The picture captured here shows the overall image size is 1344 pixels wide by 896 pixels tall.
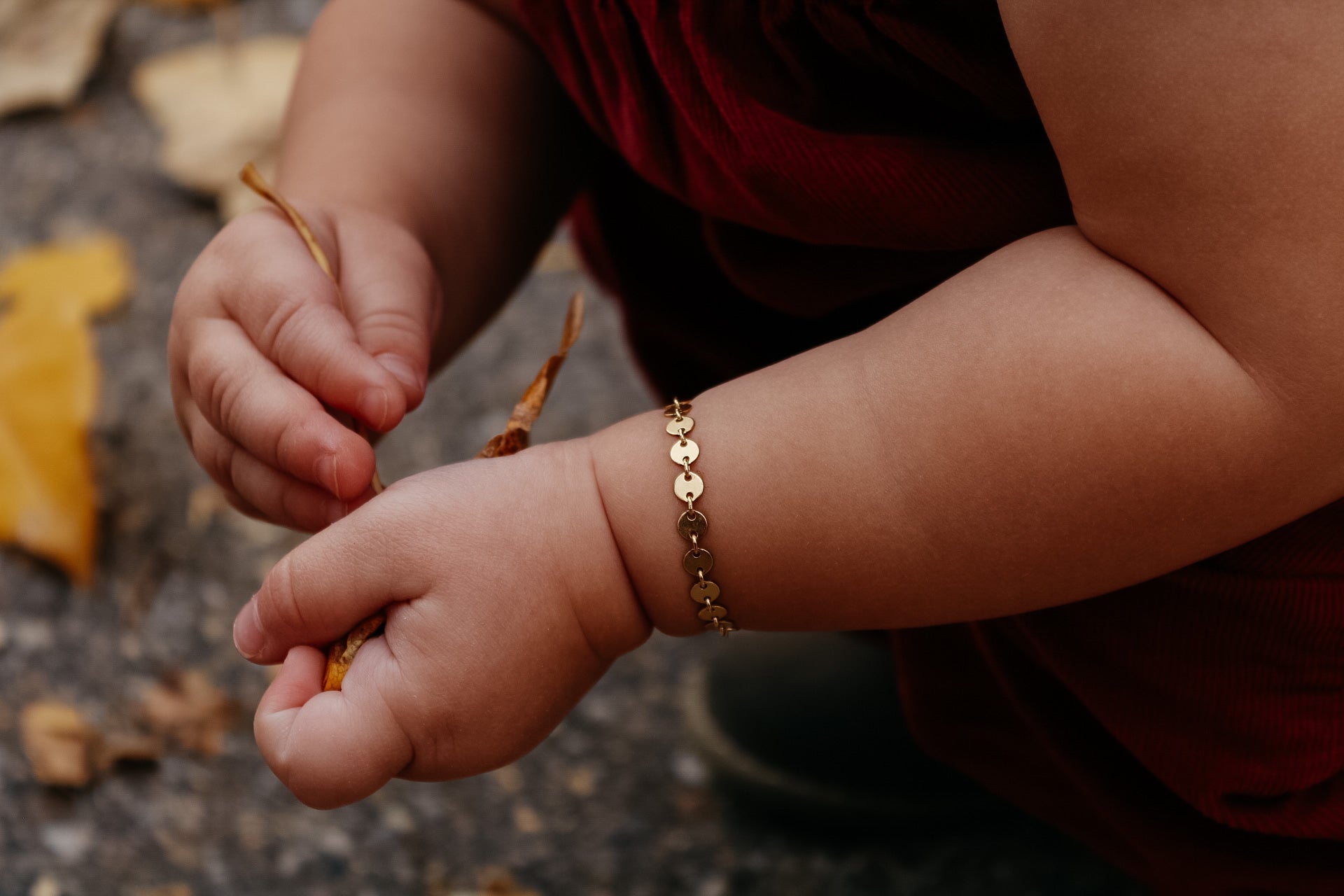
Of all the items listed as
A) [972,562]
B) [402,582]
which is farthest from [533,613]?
[972,562]

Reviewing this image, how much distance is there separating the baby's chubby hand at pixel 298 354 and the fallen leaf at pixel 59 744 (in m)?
0.29

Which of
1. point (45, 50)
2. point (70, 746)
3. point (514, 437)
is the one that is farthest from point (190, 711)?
point (45, 50)

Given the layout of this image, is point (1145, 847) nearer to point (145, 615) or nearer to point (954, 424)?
point (954, 424)

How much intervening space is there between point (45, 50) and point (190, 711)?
90 cm

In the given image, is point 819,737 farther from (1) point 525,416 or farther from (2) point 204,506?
(2) point 204,506

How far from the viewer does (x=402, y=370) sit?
22.4 inches

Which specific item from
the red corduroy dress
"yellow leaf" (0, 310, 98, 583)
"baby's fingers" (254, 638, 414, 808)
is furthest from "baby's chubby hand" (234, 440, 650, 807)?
"yellow leaf" (0, 310, 98, 583)

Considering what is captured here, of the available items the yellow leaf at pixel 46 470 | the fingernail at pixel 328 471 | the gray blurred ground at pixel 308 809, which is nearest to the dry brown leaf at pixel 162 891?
the gray blurred ground at pixel 308 809

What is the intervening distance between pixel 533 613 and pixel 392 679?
2.5 inches

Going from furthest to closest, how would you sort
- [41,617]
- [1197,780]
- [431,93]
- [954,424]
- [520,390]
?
[520,390] < [41,617] < [431,93] < [1197,780] < [954,424]

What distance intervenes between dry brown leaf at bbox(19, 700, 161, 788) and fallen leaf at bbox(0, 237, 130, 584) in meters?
0.12

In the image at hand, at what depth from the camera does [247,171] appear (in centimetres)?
61

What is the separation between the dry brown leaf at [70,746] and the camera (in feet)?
2.63

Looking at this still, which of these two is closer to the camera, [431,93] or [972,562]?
[972,562]
